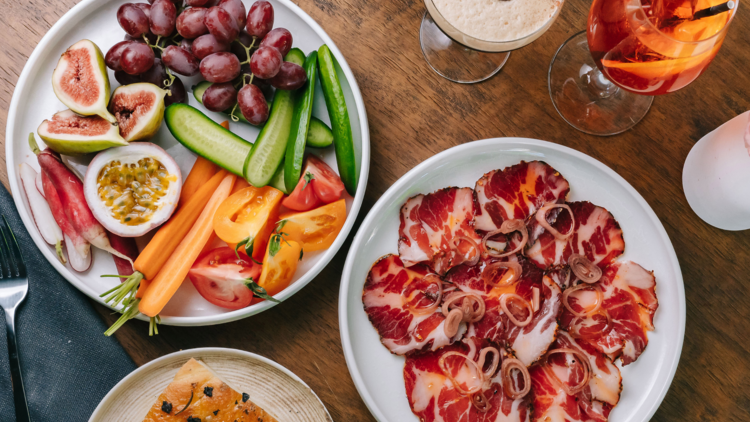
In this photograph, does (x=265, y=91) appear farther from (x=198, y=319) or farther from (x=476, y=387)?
(x=476, y=387)

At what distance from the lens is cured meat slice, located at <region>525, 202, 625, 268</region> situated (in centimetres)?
143

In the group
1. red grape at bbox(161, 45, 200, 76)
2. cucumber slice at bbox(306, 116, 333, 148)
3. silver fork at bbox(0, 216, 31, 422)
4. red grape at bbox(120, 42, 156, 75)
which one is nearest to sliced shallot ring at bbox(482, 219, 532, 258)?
cucumber slice at bbox(306, 116, 333, 148)

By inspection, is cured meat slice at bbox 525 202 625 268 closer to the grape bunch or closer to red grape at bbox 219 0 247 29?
the grape bunch

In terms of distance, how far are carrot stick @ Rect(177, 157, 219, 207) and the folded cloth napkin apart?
0.45 metres

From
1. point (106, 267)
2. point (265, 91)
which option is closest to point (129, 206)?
point (106, 267)

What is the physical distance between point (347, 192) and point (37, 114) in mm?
955

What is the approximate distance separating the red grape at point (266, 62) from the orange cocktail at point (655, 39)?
2.64 feet

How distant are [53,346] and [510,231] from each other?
4.69ft

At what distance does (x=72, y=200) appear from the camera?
4.40 feet

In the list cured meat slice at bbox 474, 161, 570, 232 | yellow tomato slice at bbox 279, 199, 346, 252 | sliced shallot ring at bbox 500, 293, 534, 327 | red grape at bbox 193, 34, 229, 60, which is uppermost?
red grape at bbox 193, 34, 229, 60

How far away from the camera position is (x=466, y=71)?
4.99ft

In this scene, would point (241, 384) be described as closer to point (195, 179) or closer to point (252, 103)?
point (195, 179)

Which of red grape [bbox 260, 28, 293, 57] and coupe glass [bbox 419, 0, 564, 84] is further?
coupe glass [bbox 419, 0, 564, 84]

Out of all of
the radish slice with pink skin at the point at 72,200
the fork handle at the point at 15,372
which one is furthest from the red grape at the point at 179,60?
the fork handle at the point at 15,372
